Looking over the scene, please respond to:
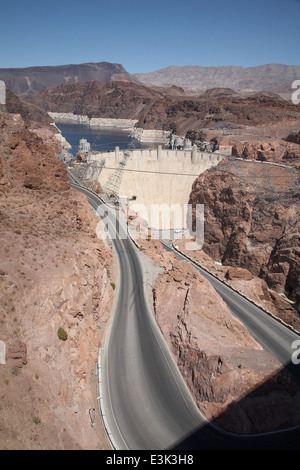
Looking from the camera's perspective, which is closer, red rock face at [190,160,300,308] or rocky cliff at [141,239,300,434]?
rocky cliff at [141,239,300,434]

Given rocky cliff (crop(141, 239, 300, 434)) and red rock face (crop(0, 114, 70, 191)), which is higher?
red rock face (crop(0, 114, 70, 191))

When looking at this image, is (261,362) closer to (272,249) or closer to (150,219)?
(272,249)

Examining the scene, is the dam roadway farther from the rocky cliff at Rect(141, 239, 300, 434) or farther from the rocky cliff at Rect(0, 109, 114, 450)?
the rocky cliff at Rect(0, 109, 114, 450)

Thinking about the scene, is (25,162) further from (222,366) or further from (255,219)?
(255,219)

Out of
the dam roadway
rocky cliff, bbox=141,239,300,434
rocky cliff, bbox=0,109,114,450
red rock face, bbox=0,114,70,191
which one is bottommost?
the dam roadway

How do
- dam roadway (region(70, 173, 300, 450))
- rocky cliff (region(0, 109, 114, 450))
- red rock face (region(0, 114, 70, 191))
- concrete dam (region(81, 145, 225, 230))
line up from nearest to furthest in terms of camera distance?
rocky cliff (region(0, 109, 114, 450))
dam roadway (region(70, 173, 300, 450))
red rock face (region(0, 114, 70, 191))
concrete dam (region(81, 145, 225, 230))

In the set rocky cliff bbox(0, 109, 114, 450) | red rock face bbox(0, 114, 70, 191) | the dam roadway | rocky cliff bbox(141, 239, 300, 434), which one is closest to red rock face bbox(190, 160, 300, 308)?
rocky cliff bbox(141, 239, 300, 434)

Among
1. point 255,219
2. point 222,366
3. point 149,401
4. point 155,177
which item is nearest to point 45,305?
point 149,401
